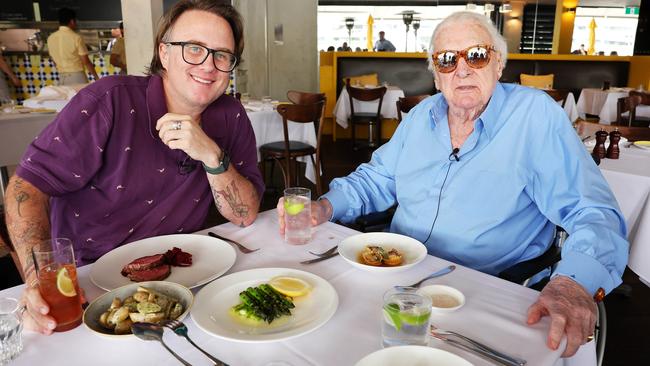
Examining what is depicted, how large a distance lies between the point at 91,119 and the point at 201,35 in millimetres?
406

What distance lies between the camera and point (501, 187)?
1505 mm

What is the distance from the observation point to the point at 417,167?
67.6 inches

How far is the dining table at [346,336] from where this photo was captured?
0.81 m

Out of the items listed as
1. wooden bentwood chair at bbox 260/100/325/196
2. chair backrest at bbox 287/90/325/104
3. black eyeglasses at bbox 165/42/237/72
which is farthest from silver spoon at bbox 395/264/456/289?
chair backrest at bbox 287/90/325/104

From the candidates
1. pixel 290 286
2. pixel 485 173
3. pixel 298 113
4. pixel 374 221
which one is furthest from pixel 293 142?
pixel 290 286

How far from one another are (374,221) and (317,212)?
0.29 meters

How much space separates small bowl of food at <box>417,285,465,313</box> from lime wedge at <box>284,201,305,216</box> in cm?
46

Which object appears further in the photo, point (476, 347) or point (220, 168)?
point (220, 168)

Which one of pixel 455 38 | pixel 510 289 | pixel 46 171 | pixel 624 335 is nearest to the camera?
pixel 510 289

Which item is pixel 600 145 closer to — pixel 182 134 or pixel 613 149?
pixel 613 149

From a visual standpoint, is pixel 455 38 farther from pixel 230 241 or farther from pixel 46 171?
pixel 46 171

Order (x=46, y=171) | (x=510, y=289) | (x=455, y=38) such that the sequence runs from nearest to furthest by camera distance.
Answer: (x=510, y=289)
(x=46, y=171)
(x=455, y=38)

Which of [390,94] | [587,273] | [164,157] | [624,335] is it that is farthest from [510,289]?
[390,94]

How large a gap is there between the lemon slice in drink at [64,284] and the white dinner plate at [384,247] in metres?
0.60
